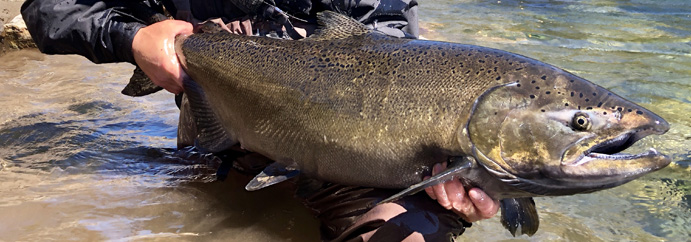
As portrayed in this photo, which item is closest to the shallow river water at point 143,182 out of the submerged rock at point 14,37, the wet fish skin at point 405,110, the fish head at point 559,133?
the submerged rock at point 14,37

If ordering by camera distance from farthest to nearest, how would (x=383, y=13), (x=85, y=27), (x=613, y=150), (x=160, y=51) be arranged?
(x=383, y=13) → (x=85, y=27) → (x=160, y=51) → (x=613, y=150)

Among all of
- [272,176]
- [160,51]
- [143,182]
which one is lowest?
[143,182]

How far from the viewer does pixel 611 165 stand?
2035mm

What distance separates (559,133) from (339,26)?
1.04 m

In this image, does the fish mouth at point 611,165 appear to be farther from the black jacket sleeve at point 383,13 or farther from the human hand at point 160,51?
the human hand at point 160,51

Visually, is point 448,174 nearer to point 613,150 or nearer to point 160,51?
point 613,150

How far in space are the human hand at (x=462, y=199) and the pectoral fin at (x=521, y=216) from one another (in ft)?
0.39

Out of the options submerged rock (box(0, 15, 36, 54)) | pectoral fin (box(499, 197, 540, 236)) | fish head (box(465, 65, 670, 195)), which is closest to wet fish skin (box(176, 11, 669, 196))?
fish head (box(465, 65, 670, 195))

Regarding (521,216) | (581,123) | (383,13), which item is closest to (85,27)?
(383,13)

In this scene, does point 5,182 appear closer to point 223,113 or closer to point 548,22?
point 223,113

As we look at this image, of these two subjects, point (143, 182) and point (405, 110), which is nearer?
point (405, 110)

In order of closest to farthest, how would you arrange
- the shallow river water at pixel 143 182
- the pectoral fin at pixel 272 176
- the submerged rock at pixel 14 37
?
the pectoral fin at pixel 272 176 → the shallow river water at pixel 143 182 → the submerged rock at pixel 14 37

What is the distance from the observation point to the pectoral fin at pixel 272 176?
2.66 m

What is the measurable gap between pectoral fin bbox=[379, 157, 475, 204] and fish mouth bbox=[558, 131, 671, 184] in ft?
1.00
